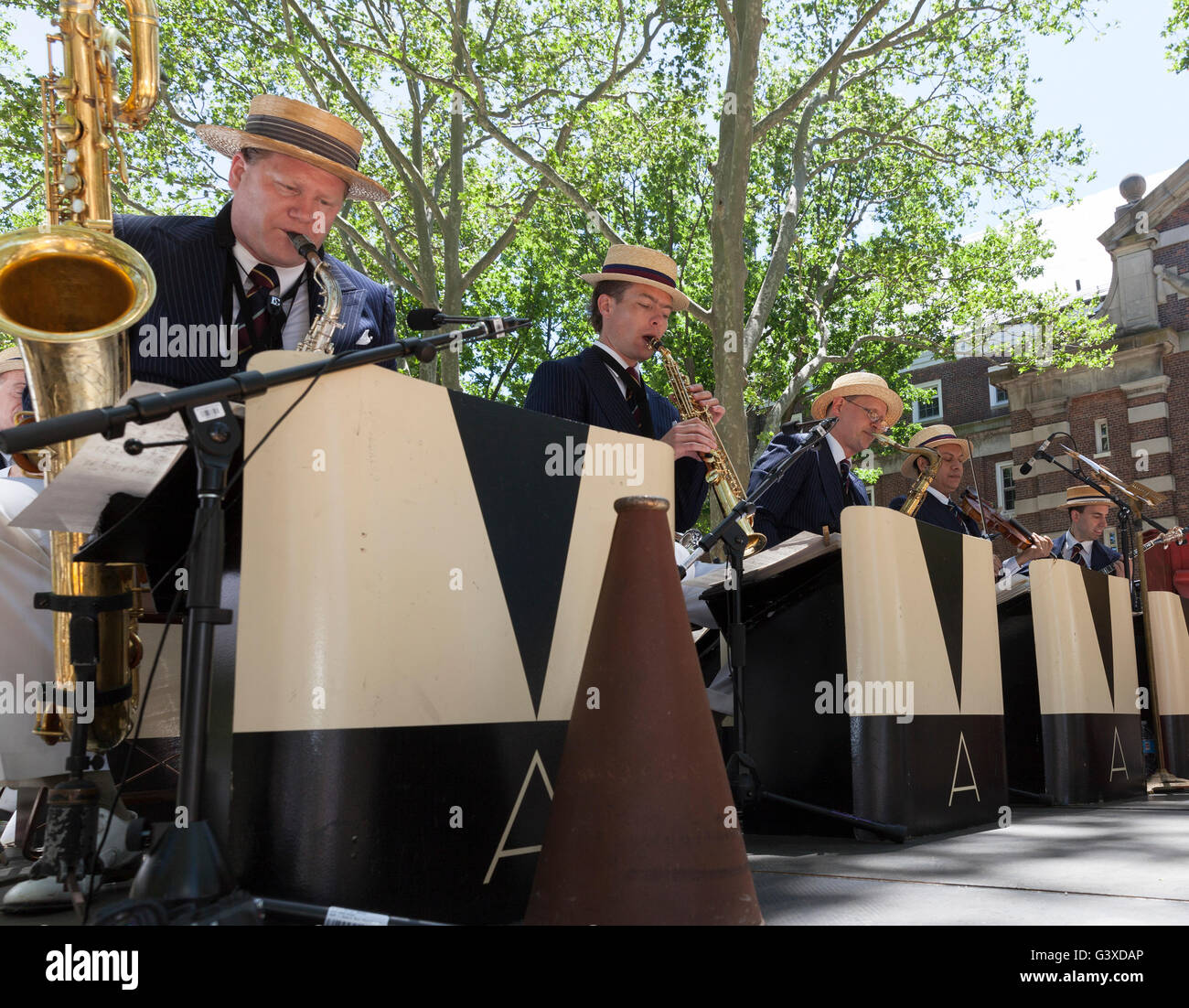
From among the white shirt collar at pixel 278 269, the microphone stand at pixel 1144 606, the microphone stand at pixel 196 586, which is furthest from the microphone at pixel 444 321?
the microphone stand at pixel 1144 606

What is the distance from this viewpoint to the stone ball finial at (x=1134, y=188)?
2836 centimetres

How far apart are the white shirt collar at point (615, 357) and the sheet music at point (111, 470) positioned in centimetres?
274

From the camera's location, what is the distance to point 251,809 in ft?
7.50

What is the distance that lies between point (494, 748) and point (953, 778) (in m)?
2.62

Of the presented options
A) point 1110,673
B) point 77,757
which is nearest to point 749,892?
point 77,757

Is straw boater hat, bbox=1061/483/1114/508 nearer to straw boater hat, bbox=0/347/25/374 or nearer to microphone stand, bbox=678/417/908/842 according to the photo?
microphone stand, bbox=678/417/908/842

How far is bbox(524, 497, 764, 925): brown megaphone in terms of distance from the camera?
93.6 inches

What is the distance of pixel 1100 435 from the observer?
28.7 metres

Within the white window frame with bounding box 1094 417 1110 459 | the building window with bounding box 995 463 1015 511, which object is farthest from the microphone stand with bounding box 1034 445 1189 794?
the building window with bounding box 995 463 1015 511

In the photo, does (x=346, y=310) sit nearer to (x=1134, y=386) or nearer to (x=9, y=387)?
(x=9, y=387)

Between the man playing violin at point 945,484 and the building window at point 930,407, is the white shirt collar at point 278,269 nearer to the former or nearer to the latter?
the man playing violin at point 945,484

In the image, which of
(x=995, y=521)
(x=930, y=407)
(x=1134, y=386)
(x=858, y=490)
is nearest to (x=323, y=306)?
(x=858, y=490)
